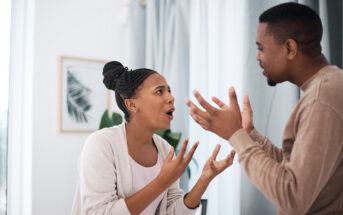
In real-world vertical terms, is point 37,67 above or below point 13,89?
above

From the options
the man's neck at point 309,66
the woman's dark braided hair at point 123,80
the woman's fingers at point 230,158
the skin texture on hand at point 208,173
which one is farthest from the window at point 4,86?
the man's neck at point 309,66

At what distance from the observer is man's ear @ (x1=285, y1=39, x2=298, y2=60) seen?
0.95m

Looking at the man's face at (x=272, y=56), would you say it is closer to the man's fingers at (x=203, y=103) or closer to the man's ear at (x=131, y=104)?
the man's fingers at (x=203, y=103)

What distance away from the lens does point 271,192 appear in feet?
2.71

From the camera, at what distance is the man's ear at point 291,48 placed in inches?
37.5

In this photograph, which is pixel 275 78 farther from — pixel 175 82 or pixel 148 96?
pixel 175 82

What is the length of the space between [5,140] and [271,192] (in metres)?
2.44

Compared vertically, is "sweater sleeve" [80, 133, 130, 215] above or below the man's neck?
below

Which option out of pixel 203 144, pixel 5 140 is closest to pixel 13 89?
pixel 5 140

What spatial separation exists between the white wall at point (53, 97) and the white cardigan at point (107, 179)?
1373mm

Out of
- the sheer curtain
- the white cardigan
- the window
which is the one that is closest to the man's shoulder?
the sheer curtain

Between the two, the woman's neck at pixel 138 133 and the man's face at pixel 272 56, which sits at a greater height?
the man's face at pixel 272 56

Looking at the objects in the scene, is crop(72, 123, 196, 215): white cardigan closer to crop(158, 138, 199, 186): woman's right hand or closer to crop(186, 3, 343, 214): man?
crop(158, 138, 199, 186): woman's right hand

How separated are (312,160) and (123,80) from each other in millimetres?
986
